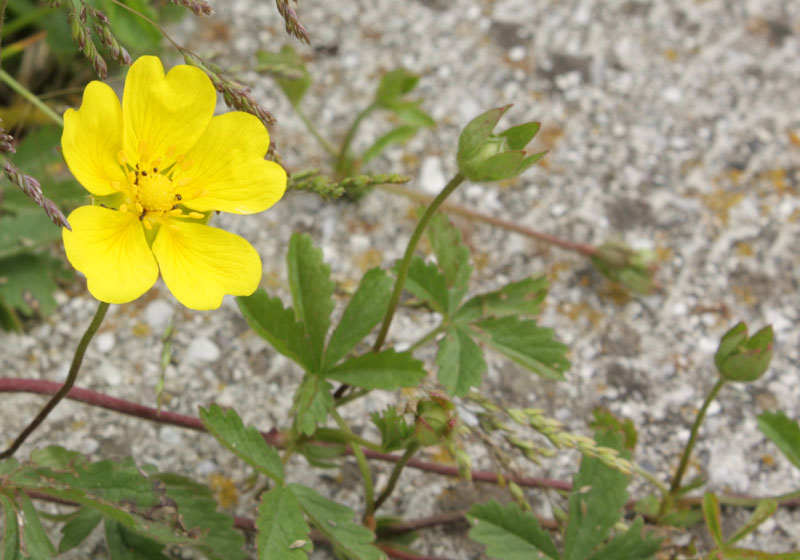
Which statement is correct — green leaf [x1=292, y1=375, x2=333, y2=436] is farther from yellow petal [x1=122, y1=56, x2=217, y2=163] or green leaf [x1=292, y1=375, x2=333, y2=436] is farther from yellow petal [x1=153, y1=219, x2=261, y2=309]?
yellow petal [x1=122, y1=56, x2=217, y2=163]

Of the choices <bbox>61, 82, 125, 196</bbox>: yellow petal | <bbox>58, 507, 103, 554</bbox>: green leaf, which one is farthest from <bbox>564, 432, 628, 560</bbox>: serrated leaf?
<bbox>61, 82, 125, 196</bbox>: yellow petal

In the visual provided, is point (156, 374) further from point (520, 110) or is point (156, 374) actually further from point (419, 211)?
point (520, 110)

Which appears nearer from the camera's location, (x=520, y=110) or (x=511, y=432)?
(x=511, y=432)

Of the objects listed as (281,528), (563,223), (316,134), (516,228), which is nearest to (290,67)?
(316,134)

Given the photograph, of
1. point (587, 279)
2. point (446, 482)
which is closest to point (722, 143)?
point (587, 279)

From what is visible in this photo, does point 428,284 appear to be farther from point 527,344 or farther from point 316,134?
point 316,134
